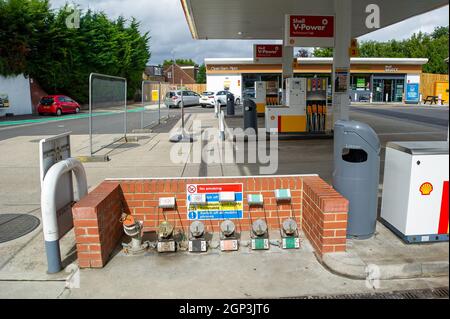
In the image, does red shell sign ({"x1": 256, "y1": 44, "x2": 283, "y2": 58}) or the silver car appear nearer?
red shell sign ({"x1": 256, "y1": 44, "x2": 283, "y2": 58})

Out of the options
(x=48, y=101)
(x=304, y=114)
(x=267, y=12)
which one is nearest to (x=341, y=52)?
(x=304, y=114)

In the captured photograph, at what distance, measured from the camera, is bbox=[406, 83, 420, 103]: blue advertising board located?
3831cm

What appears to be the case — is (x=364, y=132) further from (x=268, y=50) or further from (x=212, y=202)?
(x=268, y=50)

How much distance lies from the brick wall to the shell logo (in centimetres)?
97

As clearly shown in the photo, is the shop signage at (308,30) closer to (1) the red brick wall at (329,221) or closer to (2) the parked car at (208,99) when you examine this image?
(1) the red brick wall at (329,221)

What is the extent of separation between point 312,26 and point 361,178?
8879mm

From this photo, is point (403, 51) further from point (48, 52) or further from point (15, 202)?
point (15, 202)

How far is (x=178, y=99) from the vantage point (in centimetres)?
3144

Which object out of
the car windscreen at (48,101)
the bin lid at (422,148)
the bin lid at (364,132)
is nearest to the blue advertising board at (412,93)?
the car windscreen at (48,101)

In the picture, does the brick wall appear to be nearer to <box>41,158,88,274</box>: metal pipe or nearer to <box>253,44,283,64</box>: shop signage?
<box>41,158,88,274</box>: metal pipe

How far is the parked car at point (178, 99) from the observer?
100 ft

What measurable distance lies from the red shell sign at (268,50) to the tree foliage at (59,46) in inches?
679

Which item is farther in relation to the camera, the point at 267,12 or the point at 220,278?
the point at 267,12

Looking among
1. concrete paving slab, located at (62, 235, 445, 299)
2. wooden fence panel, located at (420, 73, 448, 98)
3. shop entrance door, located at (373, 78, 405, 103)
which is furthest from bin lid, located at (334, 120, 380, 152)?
wooden fence panel, located at (420, 73, 448, 98)
